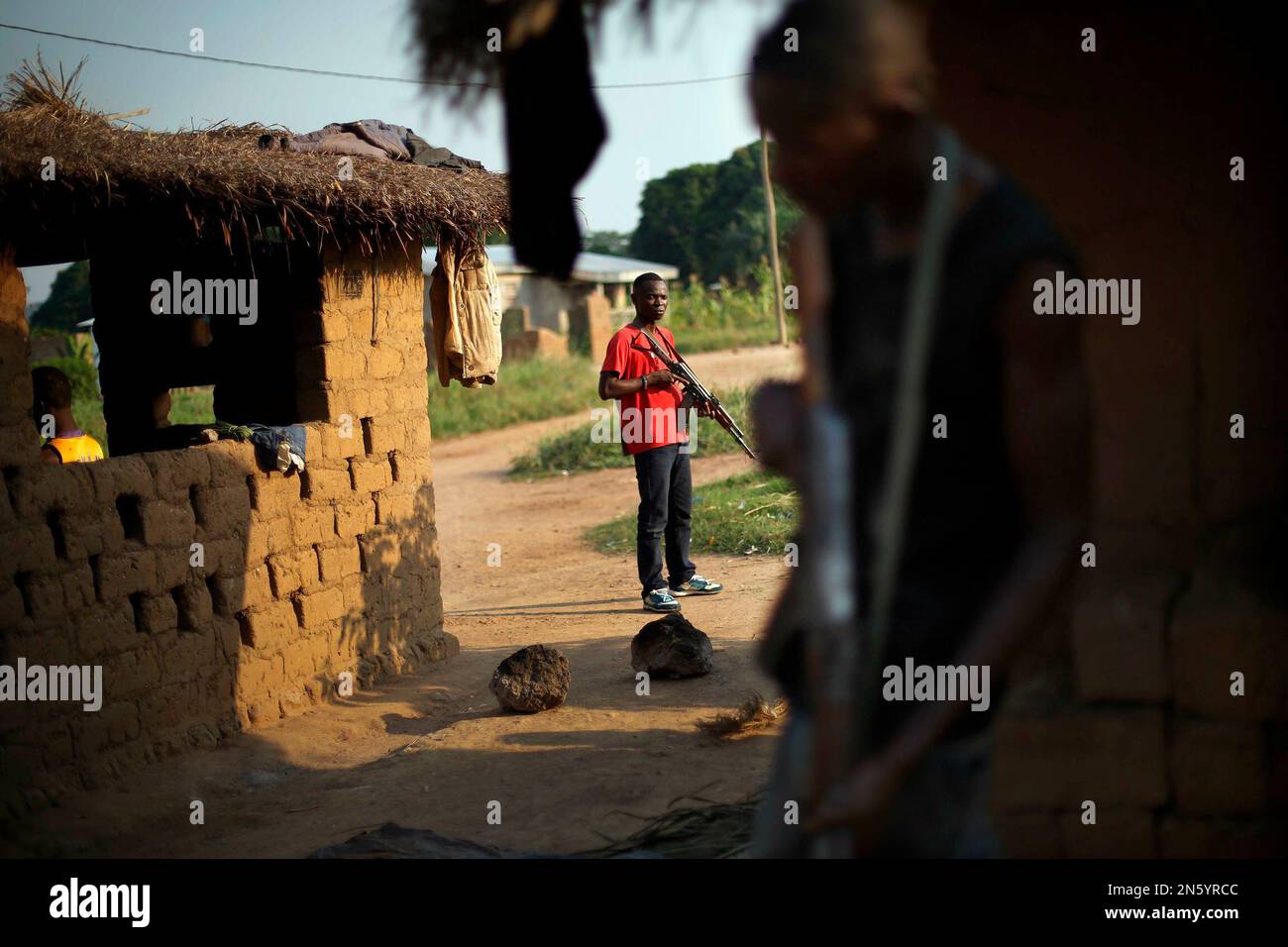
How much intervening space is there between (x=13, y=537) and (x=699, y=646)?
10.7 feet

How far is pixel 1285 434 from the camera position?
3115 millimetres

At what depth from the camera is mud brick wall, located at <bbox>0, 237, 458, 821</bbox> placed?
4914mm

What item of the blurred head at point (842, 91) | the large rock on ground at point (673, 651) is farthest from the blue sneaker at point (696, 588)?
the blurred head at point (842, 91)

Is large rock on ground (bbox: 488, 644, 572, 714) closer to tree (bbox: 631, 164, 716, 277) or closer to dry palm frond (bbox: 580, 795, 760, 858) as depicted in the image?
dry palm frond (bbox: 580, 795, 760, 858)

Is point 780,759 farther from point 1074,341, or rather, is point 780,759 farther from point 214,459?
point 214,459

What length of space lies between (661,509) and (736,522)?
2587 millimetres

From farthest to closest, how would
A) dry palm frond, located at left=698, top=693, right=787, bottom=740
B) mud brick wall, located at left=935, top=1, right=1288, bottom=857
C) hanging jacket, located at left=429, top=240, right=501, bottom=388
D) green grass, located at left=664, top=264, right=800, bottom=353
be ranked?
green grass, located at left=664, top=264, right=800, bottom=353 < hanging jacket, located at left=429, top=240, right=501, bottom=388 < dry palm frond, located at left=698, top=693, right=787, bottom=740 < mud brick wall, located at left=935, top=1, right=1288, bottom=857

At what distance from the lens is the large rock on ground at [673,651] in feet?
20.4

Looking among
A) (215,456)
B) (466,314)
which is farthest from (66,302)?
(215,456)

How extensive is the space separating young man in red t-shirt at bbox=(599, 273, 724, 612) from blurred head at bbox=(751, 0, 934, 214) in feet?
17.6

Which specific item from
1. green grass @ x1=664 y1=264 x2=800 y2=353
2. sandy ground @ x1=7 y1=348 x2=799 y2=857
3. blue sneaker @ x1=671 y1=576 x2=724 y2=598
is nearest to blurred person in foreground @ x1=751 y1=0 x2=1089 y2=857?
sandy ground @ x1=7 y1=348 x2=799 y2=857

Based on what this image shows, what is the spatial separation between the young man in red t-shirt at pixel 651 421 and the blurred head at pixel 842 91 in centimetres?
536

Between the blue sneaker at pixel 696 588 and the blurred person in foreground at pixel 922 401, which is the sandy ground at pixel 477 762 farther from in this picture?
the blurred person in foreground at pixel 922 401
